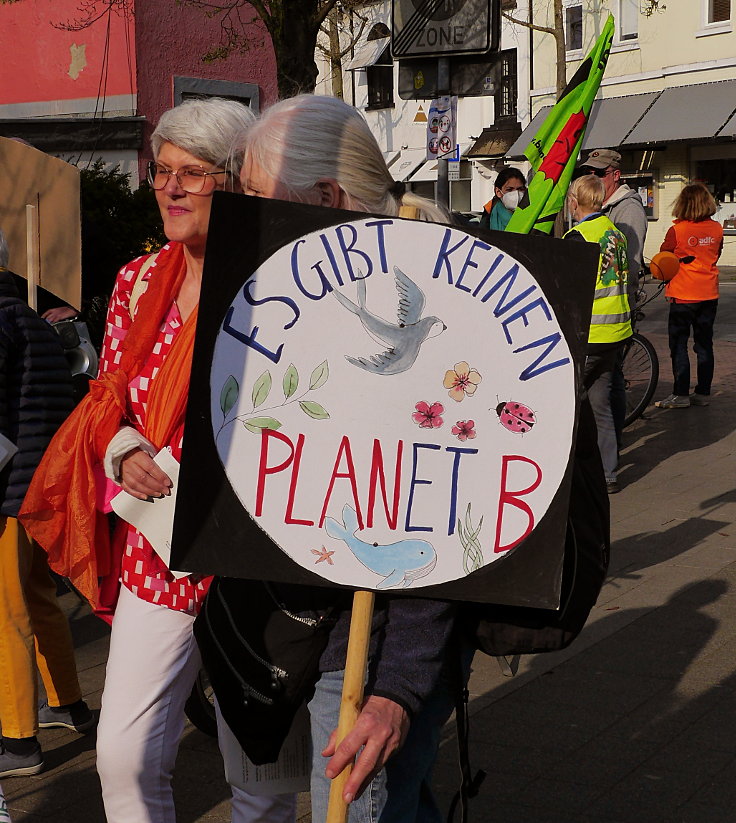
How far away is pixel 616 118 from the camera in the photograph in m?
31.7

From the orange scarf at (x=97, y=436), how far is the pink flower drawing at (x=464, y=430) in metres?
0.81

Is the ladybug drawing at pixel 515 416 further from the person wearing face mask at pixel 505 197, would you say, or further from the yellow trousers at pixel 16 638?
the person wearing face mask at pixel 505 197

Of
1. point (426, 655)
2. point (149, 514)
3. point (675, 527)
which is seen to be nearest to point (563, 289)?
point (426, 655)

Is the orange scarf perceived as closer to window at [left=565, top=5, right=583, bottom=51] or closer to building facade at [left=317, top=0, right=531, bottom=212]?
building facade at [left=317, top=0, right=531, bottom=212]

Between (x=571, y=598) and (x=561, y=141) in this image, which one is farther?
(x=561, y=141)

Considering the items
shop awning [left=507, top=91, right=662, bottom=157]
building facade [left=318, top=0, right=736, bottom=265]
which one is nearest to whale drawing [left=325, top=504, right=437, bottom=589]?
building facade [left=318, top=0, right=736, bottom=265]

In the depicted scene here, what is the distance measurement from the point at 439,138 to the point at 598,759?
476 cm

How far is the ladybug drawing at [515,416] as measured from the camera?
6.36 ft

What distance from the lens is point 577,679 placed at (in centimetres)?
462

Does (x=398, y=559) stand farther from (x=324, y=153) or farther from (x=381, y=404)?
(x=324, y=153)

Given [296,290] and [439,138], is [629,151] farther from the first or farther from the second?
[296,290]

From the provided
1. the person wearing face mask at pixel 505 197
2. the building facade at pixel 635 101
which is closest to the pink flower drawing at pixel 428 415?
the person wearing face mask at pixel 505 197

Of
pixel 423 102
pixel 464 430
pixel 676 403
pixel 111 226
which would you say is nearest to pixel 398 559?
pixel 464 430

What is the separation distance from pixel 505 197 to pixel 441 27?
4.49m
